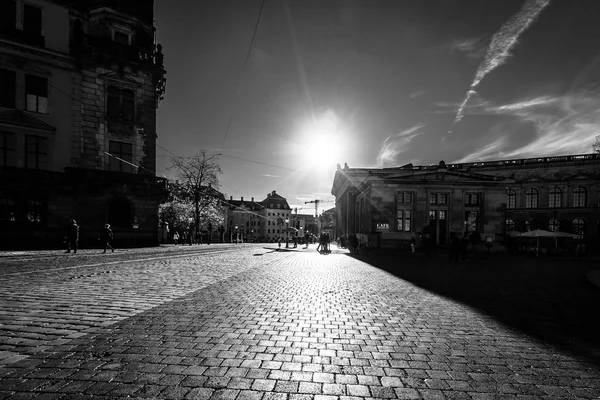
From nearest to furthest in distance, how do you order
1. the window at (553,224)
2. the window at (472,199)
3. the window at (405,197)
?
the window at (405,197)
the window at (472,199)
the window at (553,224)

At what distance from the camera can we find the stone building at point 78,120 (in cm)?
2286

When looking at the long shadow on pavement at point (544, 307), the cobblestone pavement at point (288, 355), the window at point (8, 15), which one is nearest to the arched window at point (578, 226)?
the long shadow on pavement at point (544, 307)

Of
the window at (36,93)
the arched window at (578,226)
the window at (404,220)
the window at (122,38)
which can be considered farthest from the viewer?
the arched window at (578,226)

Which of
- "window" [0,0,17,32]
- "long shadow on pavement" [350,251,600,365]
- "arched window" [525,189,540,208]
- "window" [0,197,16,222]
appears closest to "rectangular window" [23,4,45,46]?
"window" [0,0,17,32]

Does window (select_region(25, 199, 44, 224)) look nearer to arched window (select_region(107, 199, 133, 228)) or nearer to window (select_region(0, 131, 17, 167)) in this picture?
window (select_region(0, 131, 17, 167))

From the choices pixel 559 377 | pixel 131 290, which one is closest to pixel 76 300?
pixel 131 290

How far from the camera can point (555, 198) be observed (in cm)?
5416

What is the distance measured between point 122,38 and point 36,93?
820 centimetres

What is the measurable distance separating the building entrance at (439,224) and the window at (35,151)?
3594 cm

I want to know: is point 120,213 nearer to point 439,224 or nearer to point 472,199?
point 439,224

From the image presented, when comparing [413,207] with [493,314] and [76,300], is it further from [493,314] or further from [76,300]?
[76,300]

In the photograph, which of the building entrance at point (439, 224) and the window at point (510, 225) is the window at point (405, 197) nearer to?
the building entrance at point (439, 224)

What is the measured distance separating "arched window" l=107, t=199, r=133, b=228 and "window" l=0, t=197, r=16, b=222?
19.2ft

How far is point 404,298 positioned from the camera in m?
6.93
